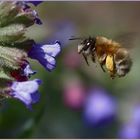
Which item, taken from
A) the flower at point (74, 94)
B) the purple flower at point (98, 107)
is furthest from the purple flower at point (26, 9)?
the purple flower at point (98, 107)

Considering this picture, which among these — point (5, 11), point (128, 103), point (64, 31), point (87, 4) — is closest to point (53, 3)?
point (87, 4)

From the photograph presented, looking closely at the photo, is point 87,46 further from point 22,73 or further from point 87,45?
point 22,73

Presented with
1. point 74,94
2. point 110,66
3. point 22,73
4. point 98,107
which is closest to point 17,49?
point 22,73

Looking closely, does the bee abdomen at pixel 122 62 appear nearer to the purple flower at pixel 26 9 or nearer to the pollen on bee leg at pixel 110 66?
the pollen on bee leg at pixel 110 66

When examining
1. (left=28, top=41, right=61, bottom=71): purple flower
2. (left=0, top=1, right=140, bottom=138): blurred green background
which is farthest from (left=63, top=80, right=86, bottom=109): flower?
(left=28, top=41, right=61, bottom=71): purple flower

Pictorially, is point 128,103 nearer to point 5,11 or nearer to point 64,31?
point 64,31

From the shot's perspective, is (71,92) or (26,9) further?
(71,92)

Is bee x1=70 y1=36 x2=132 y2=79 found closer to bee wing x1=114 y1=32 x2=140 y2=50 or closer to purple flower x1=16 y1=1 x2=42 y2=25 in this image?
bee wing x1=114 y1=32 x2=140 y2=50
